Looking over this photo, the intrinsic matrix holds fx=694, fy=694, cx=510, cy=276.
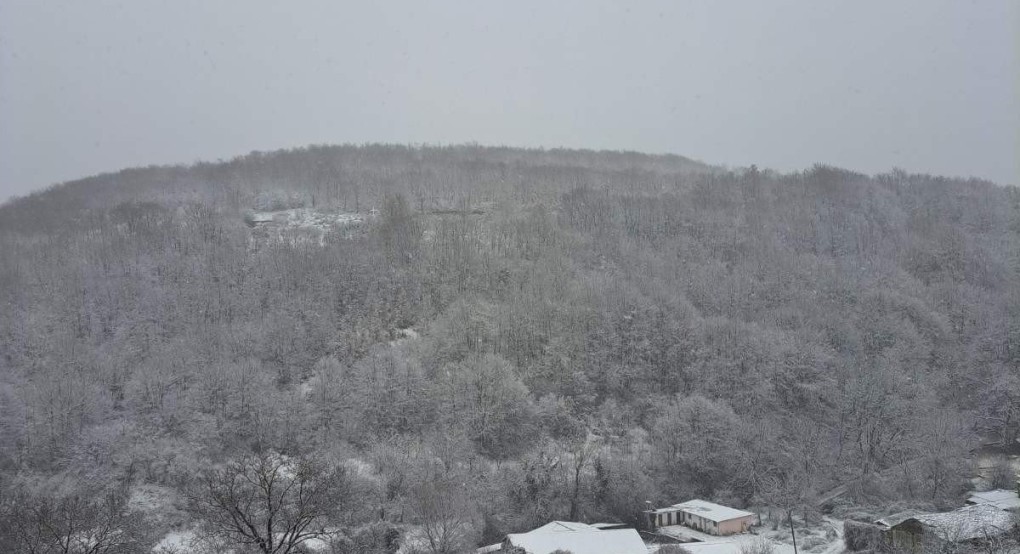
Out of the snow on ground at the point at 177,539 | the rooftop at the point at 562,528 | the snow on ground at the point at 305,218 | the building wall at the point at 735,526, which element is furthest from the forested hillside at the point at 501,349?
the rooftop at the point at 562,528

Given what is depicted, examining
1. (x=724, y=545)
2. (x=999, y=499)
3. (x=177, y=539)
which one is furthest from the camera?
(x=999, y=499)

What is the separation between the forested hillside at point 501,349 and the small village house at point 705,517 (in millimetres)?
1801

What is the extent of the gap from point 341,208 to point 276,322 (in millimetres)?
43449

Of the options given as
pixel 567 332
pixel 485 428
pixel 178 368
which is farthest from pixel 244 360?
pixel 567 332

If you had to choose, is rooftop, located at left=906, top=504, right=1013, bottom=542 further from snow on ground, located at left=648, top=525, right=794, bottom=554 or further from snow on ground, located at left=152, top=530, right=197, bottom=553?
snow on ground, located at left=152, top=530, right=197, bottom=553

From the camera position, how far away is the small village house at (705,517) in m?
36.3

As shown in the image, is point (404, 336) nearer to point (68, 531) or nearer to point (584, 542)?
point (584, 542)

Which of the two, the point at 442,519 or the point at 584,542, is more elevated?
the point at 442,519

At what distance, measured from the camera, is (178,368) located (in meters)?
52.4

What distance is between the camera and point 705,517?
36719mm

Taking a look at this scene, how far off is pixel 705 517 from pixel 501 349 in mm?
26847

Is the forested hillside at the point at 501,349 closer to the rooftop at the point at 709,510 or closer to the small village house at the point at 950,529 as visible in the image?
the rooftop at the point at 709,510

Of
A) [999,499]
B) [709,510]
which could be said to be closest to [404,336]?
[709,510]

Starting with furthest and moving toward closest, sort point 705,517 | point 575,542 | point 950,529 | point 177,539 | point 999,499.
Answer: point 705,517
point 999,499
point 177,539
point 575,542
point 950,529
